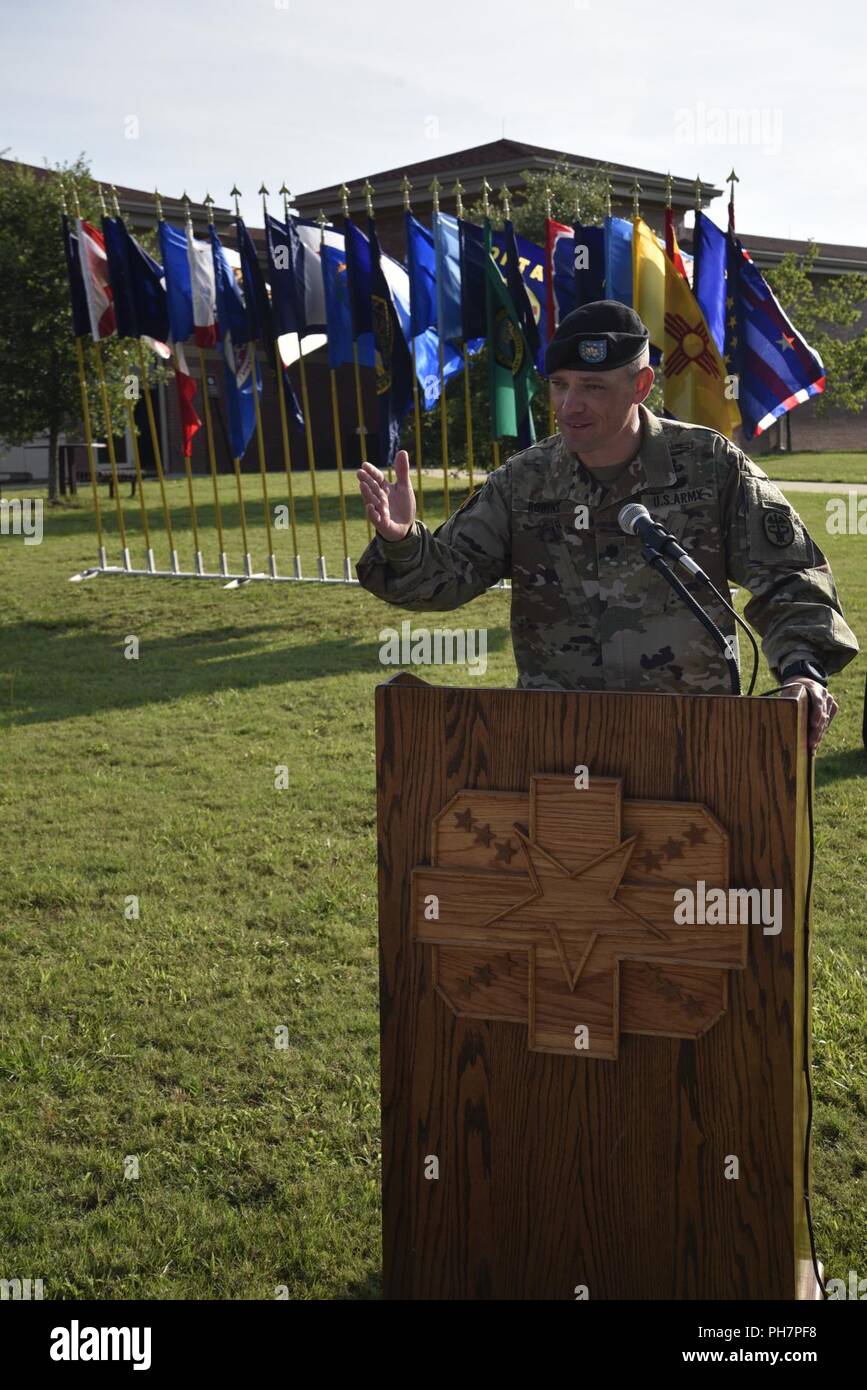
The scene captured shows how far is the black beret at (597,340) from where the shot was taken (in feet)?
9.82

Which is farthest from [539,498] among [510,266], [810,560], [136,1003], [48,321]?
[48,321]

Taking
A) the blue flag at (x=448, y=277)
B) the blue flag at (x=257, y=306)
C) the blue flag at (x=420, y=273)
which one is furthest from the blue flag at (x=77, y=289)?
the blue flag at (x=448, y=277)

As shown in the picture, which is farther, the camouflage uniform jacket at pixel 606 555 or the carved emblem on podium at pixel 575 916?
the camouflage uniform jacket at pixel 606 555

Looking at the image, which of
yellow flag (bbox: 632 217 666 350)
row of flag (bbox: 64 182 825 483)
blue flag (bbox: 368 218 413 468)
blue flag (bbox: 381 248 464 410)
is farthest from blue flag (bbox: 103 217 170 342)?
yellow flag (bbox: 632 217 666 350)

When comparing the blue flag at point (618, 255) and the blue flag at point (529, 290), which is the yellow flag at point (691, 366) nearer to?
the blue flag at point (618, 255)

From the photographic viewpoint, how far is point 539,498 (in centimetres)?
326

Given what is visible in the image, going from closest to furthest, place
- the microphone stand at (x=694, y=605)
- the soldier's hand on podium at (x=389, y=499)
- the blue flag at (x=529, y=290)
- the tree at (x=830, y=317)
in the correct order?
the microphone stand at (x=694, y=605), the soldier's hand on podium at (x=389, y=499), the blue flag at (x=529, y=290), the tree at (x=830, y=317)

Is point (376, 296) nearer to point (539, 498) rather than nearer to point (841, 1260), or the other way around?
point (539, 498)

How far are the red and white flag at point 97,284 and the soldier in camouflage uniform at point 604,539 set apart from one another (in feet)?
37.5

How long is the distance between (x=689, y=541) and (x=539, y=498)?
0.40 metres

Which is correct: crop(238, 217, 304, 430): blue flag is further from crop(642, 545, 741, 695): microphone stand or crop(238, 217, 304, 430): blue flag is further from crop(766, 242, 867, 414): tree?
crop(766, 242, 867, 414): tree

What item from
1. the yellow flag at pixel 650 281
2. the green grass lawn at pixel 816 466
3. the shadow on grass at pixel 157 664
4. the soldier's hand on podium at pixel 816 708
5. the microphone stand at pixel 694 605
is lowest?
the shadow on grass at pixel 157 664

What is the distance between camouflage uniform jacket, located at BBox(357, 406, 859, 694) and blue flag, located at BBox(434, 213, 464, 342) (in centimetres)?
903
